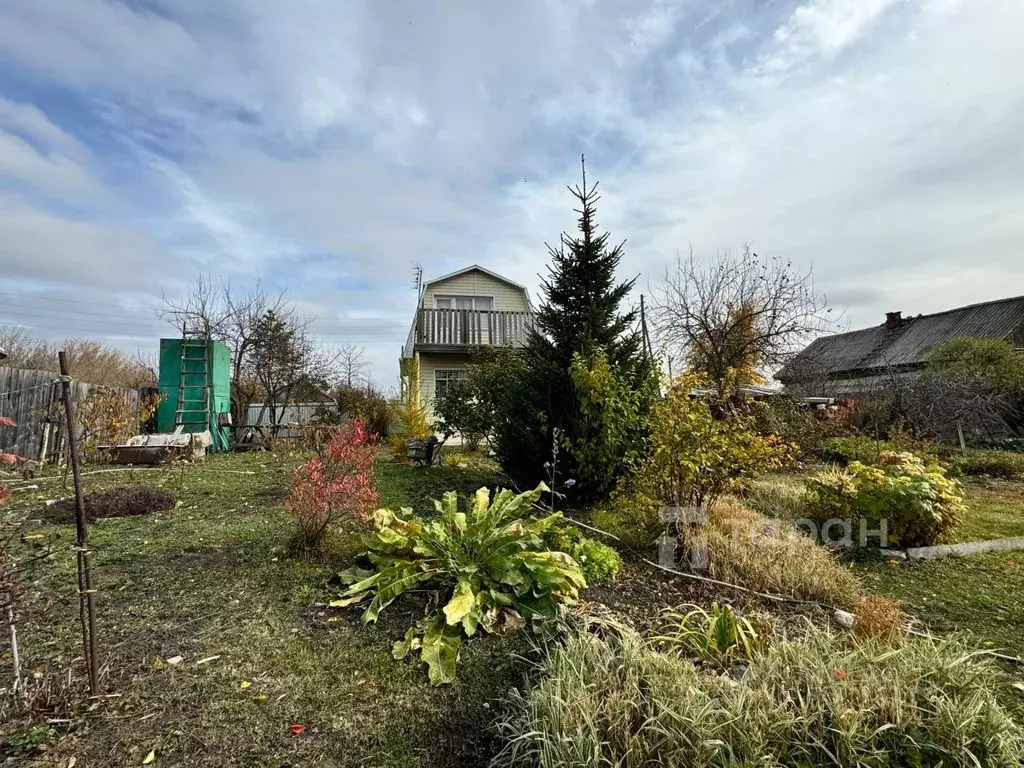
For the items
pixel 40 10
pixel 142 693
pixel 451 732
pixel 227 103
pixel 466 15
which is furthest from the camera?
pixel 227 103

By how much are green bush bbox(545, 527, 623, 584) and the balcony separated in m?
11.5

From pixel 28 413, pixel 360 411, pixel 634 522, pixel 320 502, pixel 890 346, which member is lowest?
pixel 634 522

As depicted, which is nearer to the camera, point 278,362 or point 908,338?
point 278,362

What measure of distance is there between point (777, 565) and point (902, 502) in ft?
6.27

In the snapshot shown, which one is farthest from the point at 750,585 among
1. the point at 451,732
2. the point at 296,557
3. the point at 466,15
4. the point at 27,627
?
the point at 466,15

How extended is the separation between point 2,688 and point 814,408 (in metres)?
14.5

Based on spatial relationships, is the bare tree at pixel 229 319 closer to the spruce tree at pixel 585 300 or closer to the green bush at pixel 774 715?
the spruce tree at pixel 585 300

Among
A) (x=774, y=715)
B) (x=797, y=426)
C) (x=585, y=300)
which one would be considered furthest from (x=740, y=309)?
(x=774, y=715)

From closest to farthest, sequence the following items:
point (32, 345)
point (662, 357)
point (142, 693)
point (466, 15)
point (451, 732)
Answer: point (451, 732) < point (142, 693) < point (466, 15) < point (662, 357) < point (32, 345)

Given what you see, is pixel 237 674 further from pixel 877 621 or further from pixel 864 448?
pixel 864 448

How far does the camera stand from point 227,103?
5.95m

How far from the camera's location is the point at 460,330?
15461 mm

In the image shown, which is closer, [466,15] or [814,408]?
[466,15]

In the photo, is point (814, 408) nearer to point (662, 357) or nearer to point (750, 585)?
point (662, 357)
